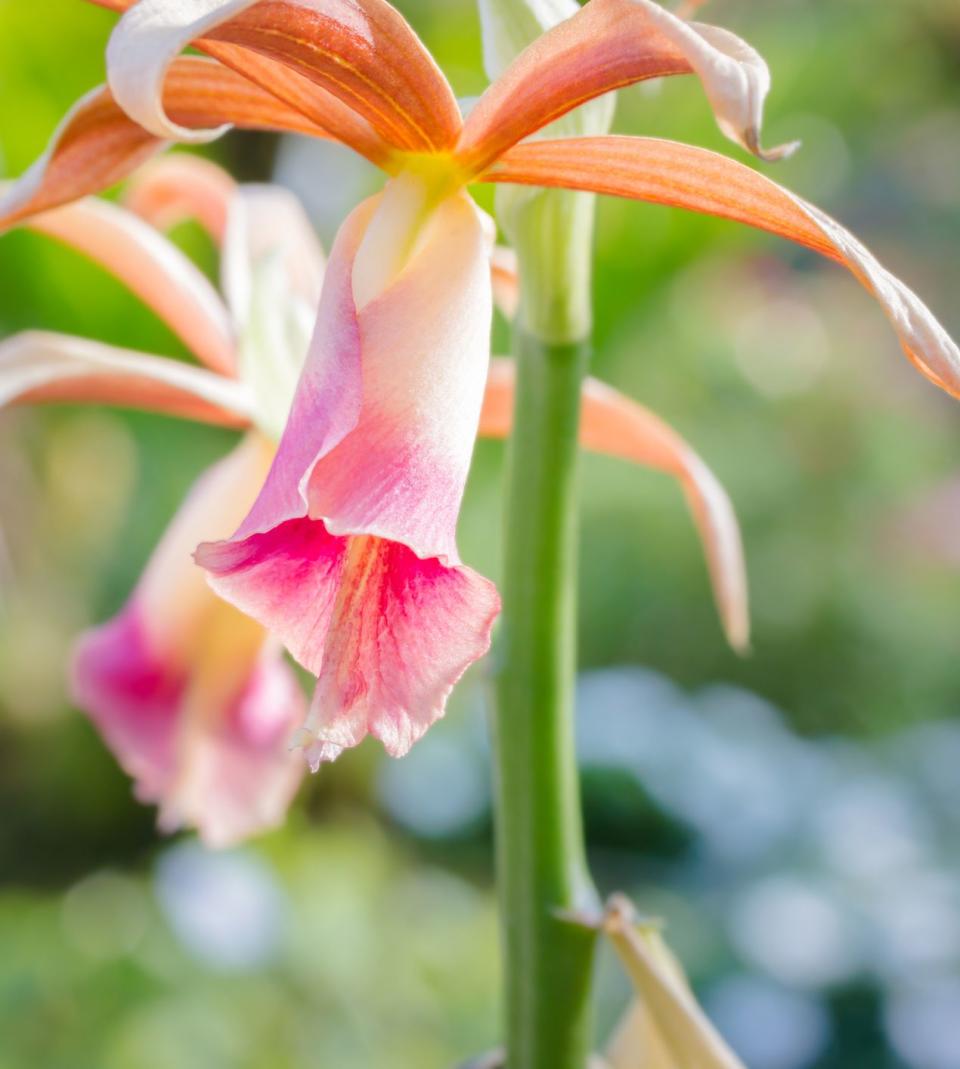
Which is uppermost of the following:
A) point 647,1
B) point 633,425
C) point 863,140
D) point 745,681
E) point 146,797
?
point 647,1

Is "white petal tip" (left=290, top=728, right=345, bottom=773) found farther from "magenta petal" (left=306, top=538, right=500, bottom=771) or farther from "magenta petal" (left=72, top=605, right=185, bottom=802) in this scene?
"magenta petal" (left=72, top=605, right=185, bottom=802)

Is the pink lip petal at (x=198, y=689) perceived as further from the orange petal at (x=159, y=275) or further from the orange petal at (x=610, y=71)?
the orange petal at (x=610, y=71)

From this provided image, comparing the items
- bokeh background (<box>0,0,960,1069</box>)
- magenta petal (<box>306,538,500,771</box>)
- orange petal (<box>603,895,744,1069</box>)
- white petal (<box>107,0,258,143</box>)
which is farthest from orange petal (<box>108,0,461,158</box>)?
bokeh background (<box>0,0,960,1069</box>)

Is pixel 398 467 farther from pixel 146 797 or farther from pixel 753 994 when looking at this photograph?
pixel 753 994

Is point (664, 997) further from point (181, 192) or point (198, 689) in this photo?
point (181, 192)

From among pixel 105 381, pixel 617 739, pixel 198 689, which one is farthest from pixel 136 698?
pixel 617 739

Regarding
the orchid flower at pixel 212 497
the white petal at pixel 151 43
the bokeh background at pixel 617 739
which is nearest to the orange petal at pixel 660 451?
the orchid flower at pixel 212 497

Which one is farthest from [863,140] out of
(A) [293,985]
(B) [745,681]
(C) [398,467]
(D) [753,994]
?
(C) [398,467]
